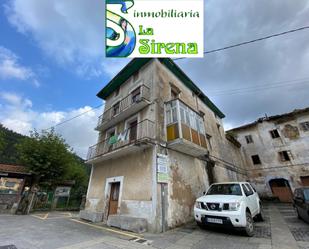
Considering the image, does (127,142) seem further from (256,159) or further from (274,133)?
(274,133)

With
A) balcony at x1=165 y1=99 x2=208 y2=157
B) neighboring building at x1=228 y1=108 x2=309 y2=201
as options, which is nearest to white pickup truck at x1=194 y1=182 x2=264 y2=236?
balcony at x1=165 y1=99 x2=208 y2=157

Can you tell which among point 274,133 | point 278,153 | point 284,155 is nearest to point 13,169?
point 278,153

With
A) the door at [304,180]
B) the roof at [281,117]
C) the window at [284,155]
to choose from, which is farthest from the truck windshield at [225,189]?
the roof at [281,117]

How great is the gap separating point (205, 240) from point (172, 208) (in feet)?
7.78

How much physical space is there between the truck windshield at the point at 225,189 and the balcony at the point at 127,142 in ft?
11.8

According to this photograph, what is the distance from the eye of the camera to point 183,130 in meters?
8.46

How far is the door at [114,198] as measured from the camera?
9.01m

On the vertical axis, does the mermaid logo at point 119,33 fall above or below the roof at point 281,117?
below

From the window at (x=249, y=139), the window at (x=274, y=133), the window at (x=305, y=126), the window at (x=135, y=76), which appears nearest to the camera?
the window at (x=135, y=76)

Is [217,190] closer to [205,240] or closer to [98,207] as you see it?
[205,240]

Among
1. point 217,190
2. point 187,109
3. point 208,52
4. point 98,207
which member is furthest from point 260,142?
point 98,207

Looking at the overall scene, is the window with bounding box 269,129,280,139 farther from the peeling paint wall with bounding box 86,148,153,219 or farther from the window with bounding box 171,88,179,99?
the peeling paint wall with bounding box 86,148,153,219

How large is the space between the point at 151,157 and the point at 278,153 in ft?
57.8

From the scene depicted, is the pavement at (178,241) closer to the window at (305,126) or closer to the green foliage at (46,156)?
the green foliage at (46,156)
